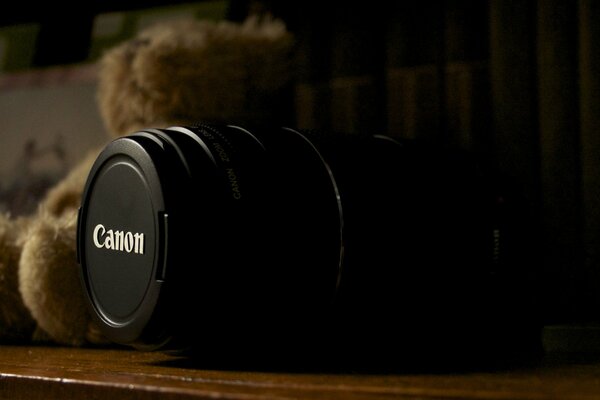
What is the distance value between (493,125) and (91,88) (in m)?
0.51

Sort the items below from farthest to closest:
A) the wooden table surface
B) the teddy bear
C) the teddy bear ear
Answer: the teddy bear ear, the teddy bear, the wooden table surface

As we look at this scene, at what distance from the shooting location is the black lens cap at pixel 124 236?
48 centimetres

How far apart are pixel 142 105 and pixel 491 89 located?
338 millimetres

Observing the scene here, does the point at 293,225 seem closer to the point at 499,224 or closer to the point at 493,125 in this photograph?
the point at 499,224

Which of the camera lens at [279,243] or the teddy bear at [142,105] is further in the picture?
the teddy bear at [142,105]

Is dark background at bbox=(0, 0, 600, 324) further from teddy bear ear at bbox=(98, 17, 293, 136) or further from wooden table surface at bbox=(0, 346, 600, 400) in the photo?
wooden table surface at bbox=(0, 346, 600, 400)

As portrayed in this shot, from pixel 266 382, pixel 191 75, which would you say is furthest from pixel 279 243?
pixel 191 75

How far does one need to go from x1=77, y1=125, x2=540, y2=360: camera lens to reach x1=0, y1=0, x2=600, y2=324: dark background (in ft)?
0.45

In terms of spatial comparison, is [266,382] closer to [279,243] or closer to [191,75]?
[279,243]

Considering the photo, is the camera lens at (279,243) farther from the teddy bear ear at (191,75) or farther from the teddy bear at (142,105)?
the teddy bear ear at (191,75)

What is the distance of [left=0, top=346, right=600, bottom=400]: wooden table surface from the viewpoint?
1.29 ft

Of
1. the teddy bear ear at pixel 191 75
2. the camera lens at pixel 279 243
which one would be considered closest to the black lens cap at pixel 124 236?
the camera lens at pixel 279 243

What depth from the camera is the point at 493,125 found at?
2.56ft

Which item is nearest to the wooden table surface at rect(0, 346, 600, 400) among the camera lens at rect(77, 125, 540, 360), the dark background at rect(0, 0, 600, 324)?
the camera lens at rect(77, 125, 540, 360)
